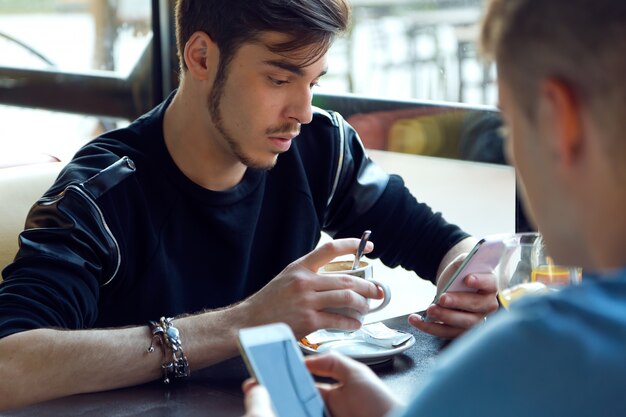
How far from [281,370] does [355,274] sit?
0.54m

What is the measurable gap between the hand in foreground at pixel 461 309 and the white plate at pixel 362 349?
0.07m

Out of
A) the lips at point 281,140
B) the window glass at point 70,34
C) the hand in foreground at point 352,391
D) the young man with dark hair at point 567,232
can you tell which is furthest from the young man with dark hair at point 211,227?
the window glass at point 70,34

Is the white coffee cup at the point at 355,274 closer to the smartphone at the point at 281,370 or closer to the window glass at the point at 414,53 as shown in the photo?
the smartphone at the point at 281,370

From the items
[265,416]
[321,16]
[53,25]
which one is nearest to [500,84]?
[265,416]

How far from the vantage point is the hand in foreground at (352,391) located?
101 centimetres

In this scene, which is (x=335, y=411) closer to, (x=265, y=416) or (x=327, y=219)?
(x=265, y=416)

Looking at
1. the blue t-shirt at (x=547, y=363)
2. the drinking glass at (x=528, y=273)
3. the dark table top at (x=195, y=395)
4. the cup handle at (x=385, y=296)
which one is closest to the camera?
the blue t-shirt at (x=547, y=363)

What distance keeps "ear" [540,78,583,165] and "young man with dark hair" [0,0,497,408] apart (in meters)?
0.76

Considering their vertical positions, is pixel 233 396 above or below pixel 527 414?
below

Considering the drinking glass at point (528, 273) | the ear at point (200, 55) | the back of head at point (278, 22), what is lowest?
the drinking glass at point (528, 273)

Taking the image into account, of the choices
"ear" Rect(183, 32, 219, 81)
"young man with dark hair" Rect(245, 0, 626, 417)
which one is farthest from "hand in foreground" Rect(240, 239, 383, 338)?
"young man with dark hair" Rect(245, 0, 626, 417)

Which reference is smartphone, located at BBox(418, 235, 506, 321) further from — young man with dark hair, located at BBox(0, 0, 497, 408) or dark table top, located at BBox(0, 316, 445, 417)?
dark table top, located at BBox(0, 316, 445, 417)

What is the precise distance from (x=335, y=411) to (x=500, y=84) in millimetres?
405

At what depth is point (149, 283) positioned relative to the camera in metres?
1.74
